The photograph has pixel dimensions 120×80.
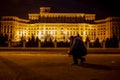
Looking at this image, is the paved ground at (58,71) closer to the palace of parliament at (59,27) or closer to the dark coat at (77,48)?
the dark coat at (77,48)

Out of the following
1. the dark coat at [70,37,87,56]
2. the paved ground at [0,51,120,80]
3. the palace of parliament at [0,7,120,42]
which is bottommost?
the paved ground at [0,51,120,80]

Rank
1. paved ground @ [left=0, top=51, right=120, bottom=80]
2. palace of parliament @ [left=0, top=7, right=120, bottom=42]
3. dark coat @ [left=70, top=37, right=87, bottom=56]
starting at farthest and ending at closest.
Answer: palace of parliament @ [left=0, top=7, right=120, bottom=42], dark coat @ [left=70, top=37, right=87, bottom=56], paved ground @ [left=0, top=51, right=120, bottom=80]

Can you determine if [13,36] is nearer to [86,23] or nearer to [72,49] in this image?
[86,23]

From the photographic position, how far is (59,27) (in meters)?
104

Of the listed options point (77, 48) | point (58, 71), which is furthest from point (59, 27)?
point (58, 71)

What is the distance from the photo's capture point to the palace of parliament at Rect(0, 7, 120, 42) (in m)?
102

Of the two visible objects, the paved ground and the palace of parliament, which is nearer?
the paved ground

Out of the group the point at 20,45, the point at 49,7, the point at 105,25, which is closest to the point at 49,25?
the point at 49,7

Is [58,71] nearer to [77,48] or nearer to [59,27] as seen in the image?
[77,48]

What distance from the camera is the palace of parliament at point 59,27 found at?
102438 mm

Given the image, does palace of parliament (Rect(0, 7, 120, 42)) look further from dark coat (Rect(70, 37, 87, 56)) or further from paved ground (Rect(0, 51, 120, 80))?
paved ground (Rect(0, 51, 120, 80))

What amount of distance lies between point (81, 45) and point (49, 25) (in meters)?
93.8

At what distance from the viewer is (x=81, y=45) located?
11219 mm

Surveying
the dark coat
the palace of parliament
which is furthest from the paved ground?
the palace of parliament
